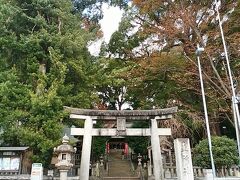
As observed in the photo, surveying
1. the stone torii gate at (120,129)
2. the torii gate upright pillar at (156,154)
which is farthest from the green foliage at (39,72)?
the torii gate upright pillar at (156,154)

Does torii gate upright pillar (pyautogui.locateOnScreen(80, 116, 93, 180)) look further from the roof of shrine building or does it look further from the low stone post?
the low stone post

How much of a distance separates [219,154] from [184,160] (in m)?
2.28

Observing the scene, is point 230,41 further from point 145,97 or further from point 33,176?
point 33,176

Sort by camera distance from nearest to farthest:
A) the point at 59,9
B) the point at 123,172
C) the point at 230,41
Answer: the point at 230,41, the point at 59,9, the point at 123,172

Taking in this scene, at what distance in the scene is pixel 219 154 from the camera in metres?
12.6

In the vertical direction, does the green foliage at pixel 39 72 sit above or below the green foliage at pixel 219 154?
above

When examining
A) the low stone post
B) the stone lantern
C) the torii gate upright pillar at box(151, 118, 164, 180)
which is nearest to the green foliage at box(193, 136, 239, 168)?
the low stone post

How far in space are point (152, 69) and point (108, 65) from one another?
624 cm

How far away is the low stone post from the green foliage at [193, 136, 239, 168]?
6.15 ft

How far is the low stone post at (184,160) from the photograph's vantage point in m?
11.3

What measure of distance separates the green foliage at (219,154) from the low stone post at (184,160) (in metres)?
1.88

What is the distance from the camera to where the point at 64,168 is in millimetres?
11945

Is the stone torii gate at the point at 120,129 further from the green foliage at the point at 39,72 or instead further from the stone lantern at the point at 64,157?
the green foliage at the point at 39,72

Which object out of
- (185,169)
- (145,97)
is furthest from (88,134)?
(145,97)
